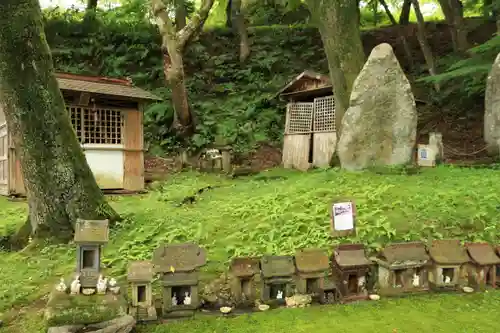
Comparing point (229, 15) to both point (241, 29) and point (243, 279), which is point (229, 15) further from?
point (243, 279)

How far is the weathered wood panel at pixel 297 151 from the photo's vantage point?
15234mm

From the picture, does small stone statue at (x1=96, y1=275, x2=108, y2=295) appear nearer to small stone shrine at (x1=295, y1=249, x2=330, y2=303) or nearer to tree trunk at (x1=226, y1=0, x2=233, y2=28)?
small stone shrine at (x1=295, y1=249, x2=330, y2=303)

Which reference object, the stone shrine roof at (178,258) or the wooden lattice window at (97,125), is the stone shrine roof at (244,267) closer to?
the stone shrine roof at (178,258)

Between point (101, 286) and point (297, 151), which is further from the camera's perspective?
point (297, 151)

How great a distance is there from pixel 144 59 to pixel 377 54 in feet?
46.8

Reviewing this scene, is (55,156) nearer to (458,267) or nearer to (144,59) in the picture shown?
(458,267)

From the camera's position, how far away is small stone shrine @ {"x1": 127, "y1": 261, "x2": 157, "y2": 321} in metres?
4.42

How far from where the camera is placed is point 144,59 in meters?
22.4

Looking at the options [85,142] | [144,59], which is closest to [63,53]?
[144,59]

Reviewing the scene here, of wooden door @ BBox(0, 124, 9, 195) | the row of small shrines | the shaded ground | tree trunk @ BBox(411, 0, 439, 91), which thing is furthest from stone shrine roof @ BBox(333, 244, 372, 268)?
tree trunk @ BBox(411, 0, 439, 91)

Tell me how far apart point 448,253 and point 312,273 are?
1767 mm

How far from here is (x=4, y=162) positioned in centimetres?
1207

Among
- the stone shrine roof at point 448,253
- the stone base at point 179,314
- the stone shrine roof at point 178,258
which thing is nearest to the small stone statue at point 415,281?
the stone shrine roof at point 448,253

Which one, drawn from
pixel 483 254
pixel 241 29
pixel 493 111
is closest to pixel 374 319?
pixel 483 254
